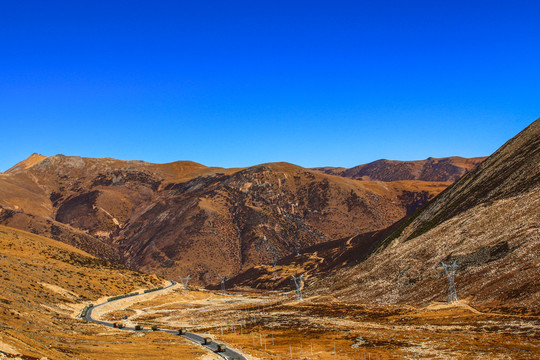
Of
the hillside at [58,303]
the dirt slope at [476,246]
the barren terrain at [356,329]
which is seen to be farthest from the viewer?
the dirt slope at [476,246]

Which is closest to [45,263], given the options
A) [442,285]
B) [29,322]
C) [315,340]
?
[29,322]

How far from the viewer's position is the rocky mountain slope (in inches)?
3383

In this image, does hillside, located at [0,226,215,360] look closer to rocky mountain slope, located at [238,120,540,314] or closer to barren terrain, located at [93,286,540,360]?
barren terrain, located at [93,286,540,360]

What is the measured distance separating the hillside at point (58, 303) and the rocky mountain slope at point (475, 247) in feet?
187

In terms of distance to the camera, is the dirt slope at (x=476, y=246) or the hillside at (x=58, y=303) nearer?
the hillside at (x=58, y=303)

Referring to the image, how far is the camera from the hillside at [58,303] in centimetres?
4972

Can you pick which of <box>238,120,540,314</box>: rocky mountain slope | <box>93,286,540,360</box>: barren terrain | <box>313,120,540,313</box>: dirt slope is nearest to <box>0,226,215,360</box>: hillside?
<box>93,286,540,360</box>: barren terrain

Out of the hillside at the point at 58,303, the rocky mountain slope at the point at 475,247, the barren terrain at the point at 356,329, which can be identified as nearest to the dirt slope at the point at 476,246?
the rocky mountain slope at the point at 475,247

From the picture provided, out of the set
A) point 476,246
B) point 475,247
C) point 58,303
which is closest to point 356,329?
point 475,247

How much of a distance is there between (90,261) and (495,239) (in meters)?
138

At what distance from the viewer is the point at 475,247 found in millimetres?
105250

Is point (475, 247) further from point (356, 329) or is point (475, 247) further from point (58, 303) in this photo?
point (58, 303)

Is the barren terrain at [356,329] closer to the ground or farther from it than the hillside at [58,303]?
closer to the ground

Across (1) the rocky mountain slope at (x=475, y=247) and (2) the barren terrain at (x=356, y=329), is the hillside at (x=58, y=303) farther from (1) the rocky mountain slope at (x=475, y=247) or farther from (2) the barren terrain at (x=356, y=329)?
(1) the rocky mountain slope at (x=475, y=247)
